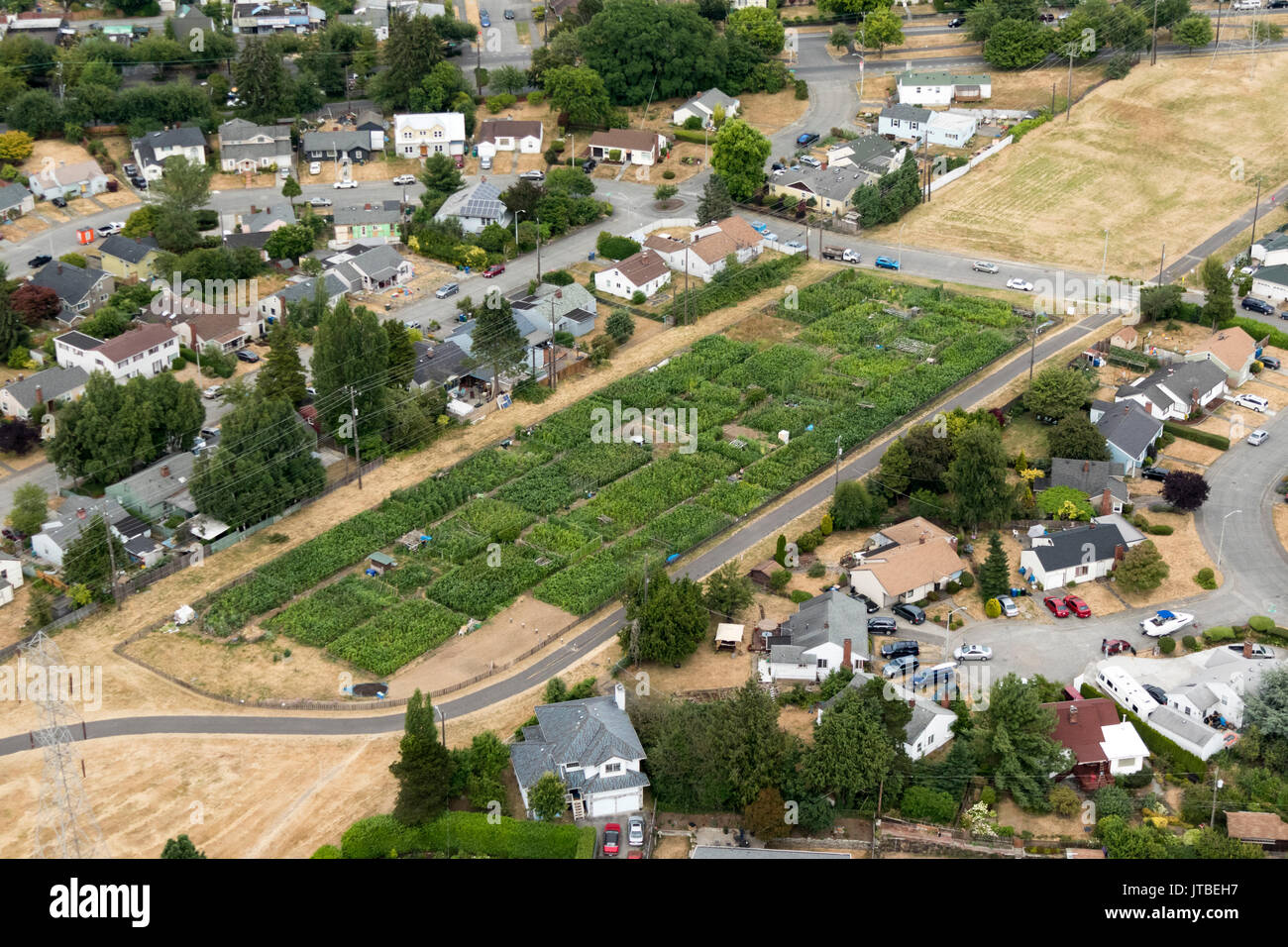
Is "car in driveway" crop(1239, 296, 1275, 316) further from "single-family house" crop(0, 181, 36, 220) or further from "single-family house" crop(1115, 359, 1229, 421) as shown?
"single-family house" crop(0, 181, 36, 220)

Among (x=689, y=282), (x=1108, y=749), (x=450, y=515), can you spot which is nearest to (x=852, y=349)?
(x=689, y=282)

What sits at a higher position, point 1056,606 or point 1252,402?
point 1252,402

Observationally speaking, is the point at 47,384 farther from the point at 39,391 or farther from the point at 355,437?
the point at 355,437

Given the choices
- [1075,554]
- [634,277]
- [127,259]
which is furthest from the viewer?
[127,259]

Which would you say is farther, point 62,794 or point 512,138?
point 512,138

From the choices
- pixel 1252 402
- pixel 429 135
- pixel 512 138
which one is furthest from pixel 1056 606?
pixel 429 135

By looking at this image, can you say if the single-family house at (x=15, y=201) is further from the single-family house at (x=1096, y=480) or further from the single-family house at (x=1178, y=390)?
the single-family house at (x=1178, y=390)
